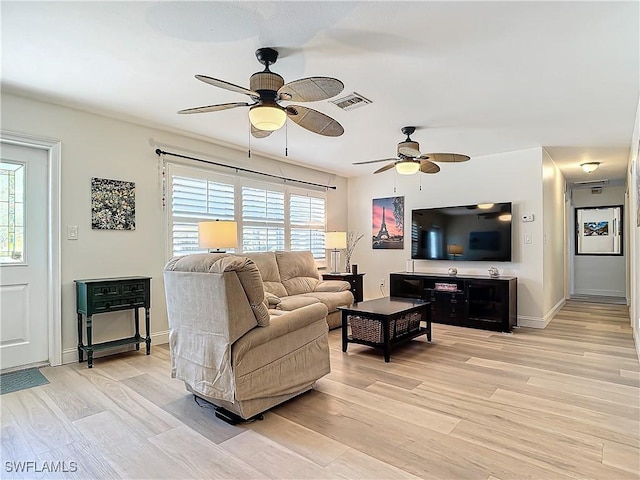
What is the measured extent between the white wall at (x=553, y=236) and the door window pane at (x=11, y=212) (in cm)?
620

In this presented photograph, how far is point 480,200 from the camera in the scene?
226 inches

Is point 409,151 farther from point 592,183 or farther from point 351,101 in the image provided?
point 592,183

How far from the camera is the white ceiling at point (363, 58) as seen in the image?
2172 millimetres

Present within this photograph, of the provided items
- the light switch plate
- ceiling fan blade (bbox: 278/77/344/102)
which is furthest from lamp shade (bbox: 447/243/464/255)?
the light switch plate

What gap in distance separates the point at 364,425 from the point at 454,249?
13.1 ft

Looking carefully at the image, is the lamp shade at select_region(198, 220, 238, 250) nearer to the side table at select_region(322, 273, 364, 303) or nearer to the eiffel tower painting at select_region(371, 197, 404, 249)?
the side table at select_region(322, 273, 364, 303)

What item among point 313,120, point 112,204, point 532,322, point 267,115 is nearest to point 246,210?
point 112,204

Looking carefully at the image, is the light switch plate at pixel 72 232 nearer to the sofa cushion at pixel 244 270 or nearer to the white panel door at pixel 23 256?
the white panel door at pixel 23 256

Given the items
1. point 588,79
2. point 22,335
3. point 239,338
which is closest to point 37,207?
point 22,335

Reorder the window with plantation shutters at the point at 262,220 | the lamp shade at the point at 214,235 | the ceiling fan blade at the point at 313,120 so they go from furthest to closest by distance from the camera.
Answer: the window with plantation shutters at the point at 262,220 < the lamp shade at the point at 214,235 < the ceiling fan blade at the point at 313,120

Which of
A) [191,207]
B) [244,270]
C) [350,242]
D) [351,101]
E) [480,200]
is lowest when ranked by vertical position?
[244,270]

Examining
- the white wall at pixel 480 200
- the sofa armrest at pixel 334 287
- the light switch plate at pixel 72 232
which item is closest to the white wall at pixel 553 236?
the white wall at pixel 480 200

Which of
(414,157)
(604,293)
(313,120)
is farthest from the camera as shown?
(604,293)

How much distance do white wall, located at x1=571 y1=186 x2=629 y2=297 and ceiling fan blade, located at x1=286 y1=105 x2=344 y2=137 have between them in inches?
316
